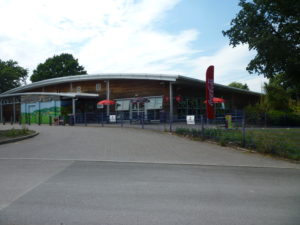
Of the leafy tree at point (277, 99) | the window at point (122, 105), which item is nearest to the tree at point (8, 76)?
the window at point (122, 105)

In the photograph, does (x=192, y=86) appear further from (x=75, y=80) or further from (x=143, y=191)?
(x=143, y=191)

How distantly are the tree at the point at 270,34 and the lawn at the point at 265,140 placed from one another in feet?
13.1

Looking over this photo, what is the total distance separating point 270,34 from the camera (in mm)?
12789

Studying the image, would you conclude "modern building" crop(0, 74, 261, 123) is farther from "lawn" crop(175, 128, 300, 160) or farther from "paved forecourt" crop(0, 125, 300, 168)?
"paved forecourt" crop(0, 125, 300, 168)

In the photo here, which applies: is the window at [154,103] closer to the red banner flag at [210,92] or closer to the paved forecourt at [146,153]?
the red banner flag at [210,92]

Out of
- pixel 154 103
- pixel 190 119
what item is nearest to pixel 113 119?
pixel 154 103

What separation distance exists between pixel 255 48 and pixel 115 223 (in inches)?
463

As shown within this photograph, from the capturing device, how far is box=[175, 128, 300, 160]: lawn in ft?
31.8

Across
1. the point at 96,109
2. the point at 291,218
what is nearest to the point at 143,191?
the point at 291,218

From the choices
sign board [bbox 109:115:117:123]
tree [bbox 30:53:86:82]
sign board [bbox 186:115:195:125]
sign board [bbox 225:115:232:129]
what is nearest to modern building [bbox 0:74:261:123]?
sign board [bbox 109:115:117:123]

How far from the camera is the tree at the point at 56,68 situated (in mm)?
61722

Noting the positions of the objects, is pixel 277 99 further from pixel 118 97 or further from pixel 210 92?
pixel 210 92

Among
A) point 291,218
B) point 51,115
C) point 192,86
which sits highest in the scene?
point 192,86

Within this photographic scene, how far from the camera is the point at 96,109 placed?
2950 cm
